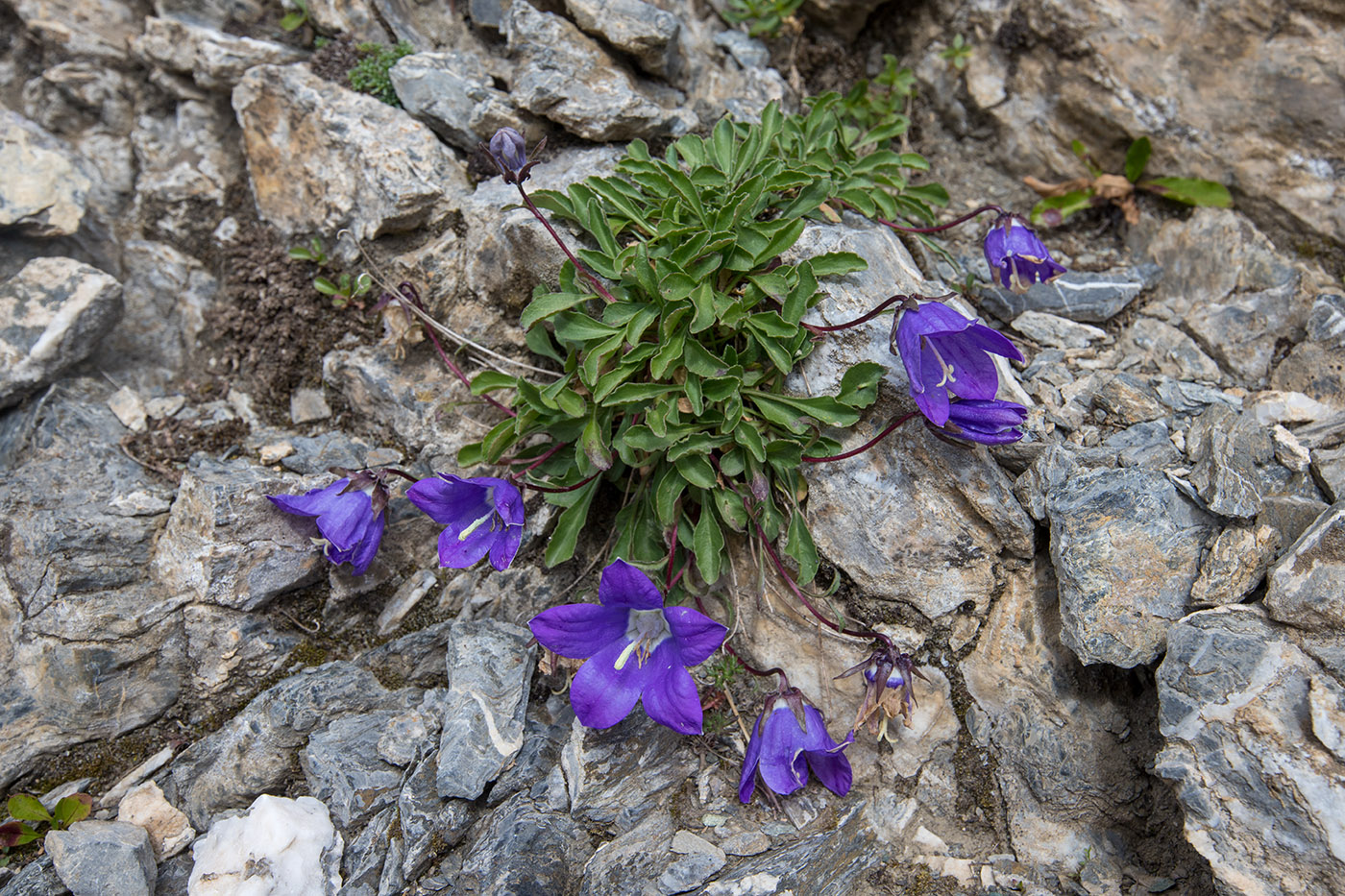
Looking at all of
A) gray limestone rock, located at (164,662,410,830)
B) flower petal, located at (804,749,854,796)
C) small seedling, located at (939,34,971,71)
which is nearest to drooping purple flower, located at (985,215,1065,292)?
small seedling, located at (939,34,971,71)

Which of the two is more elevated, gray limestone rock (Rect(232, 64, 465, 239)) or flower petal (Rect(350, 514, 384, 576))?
gray limestone rock (Rect(232, 64, 465, 239))

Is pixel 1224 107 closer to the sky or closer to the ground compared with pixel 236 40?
closer to the sky

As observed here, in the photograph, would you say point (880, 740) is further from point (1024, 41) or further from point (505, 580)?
point (1024, 41)

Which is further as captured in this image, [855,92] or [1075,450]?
[855,92]

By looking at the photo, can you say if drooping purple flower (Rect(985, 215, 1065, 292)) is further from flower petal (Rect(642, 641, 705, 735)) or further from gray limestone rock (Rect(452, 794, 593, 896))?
gray limestone rock (Rect(452, 794, 593, 896))

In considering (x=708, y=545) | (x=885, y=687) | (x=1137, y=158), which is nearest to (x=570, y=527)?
(x=708, y=545)

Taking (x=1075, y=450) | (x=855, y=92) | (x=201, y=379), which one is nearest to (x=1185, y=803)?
(x=1075, y=450)
